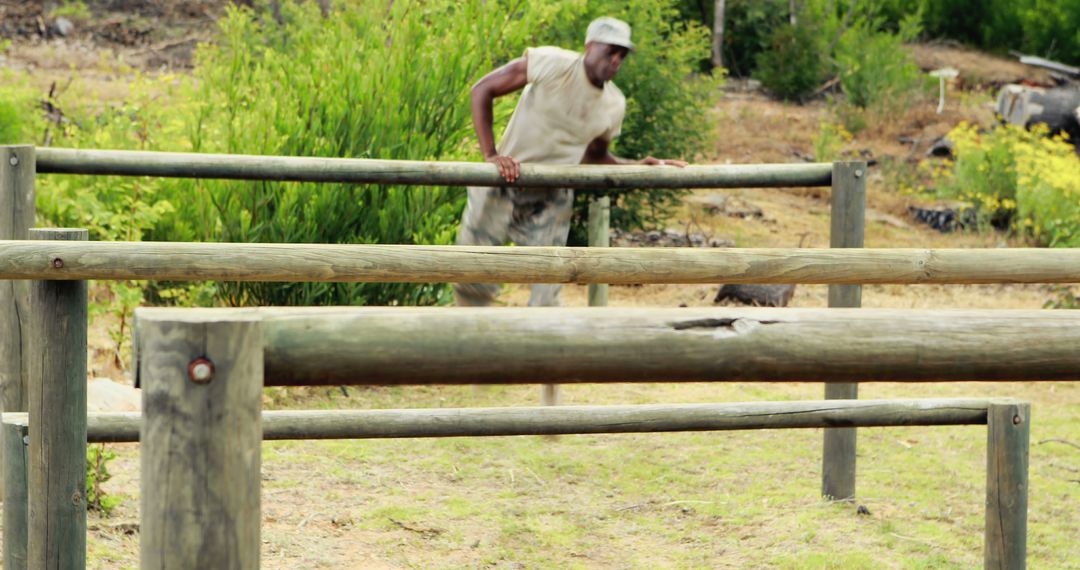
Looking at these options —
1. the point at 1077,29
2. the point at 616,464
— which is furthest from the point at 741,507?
the point at 1077,29

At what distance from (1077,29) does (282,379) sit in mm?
18527

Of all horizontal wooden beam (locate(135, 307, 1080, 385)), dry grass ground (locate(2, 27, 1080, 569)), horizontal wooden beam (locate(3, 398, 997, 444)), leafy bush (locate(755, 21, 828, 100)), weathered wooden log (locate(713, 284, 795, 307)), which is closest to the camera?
horizontal wooden beam (locate(135, 307, 1080, 385))

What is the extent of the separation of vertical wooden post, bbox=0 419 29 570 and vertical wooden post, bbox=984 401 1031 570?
2055 mm

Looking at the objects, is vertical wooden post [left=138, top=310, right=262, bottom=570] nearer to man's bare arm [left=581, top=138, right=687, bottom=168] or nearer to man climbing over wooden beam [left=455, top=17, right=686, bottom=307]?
man climbing over wooden beam [left=455, top=17, right=686, bottom=307]

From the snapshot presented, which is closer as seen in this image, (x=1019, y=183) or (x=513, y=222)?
(x=513, y=222)

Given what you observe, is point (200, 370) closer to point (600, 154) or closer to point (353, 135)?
point (600, 154)

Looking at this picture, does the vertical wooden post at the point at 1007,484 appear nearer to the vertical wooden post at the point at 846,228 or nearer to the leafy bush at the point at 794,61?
the vertical wooden post at the point at 846,228

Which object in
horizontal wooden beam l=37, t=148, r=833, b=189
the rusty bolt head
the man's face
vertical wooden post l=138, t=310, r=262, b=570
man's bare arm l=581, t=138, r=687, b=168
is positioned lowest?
vertical wooden post l=138, t=310, r=262, b=570

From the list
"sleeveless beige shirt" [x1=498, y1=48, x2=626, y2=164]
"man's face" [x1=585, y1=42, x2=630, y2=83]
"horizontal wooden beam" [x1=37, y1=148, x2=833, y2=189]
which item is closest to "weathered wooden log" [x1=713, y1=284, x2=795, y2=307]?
"sleeveless beige shirt" [x1=498, y1=48, x2=626, y2=164]

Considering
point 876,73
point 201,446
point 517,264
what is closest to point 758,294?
point 517,264

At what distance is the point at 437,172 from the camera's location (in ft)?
14.3

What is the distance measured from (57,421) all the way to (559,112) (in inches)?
105

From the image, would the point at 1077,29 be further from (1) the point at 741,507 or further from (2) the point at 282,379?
(2) the point at 282,379

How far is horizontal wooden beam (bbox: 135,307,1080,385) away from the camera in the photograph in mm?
1493
